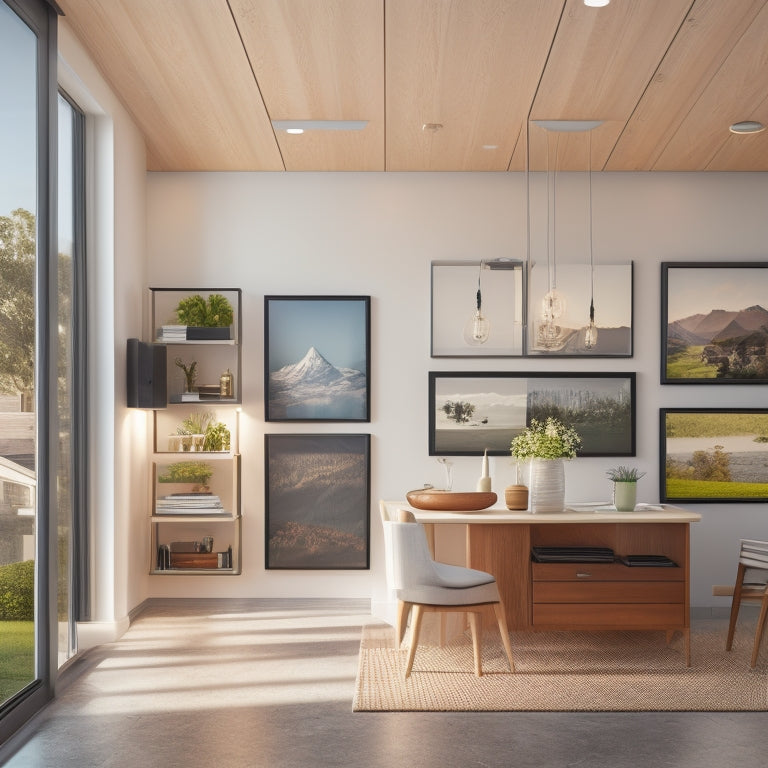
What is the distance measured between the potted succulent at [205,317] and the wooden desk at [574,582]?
1.94 metres

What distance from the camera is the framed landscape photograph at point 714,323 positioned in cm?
609

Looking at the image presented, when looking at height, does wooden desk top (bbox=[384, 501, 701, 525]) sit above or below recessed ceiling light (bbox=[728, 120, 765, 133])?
below

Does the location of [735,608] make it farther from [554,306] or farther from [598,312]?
[598,312]

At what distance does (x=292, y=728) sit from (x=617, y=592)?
1.97 meters

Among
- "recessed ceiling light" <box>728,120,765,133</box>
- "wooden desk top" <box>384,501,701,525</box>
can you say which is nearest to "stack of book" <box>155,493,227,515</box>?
"wooden desk top" <box>384,501,701,525</box>

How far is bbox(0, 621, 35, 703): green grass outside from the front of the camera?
3.49 metres

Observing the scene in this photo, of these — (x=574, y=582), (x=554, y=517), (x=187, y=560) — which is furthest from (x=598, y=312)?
→ (x=187, y=560)

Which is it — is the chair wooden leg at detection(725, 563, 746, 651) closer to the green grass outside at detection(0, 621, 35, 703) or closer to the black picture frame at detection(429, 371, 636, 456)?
the black picture frame at detection(429, 371, 636, 456)

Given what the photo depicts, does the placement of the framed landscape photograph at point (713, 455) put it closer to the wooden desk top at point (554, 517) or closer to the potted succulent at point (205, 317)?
the wooden desk top at point (554, 517)

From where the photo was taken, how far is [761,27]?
3980 mm

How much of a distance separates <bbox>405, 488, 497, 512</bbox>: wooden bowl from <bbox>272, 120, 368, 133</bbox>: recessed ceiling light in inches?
85.6

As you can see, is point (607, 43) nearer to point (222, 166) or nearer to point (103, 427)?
point (222, 166)

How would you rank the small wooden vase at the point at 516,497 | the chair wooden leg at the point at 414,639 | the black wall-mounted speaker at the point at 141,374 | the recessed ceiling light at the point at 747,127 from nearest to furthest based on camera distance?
the chair wooden leg at the point at 414,639 → the small wooden vase at the point at 516,497 → the recessed ceiling light at the point at 747,127 → the black wall-mounted speaker at the point at 141,374

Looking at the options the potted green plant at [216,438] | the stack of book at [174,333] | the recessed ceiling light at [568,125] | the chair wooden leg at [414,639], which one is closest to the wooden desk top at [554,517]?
the chair wooden leg at [414,639]
